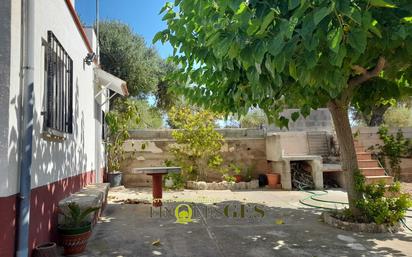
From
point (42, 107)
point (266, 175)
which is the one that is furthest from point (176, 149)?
point (42, 107)

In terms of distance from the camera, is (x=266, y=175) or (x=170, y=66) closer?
(x=266, y=175)

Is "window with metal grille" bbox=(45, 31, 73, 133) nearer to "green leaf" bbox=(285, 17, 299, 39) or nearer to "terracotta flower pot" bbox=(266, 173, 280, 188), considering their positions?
"green leaf" bbox=(285, 17, 299, 39)

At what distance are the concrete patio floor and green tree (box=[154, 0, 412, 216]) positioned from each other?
211 centimetres

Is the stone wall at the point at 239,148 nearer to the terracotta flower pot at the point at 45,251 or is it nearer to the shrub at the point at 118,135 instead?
the shrub at the point at 118,135

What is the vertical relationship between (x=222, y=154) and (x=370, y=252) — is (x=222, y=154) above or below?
above

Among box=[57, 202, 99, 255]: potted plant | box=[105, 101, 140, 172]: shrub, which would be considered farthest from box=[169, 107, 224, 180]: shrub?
box=[57, 202, 99, 255]: potted plant

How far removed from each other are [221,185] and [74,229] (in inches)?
290

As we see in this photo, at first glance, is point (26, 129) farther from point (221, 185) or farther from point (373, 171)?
point (373, 171)

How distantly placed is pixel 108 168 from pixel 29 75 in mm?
8569

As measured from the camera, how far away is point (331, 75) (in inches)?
123

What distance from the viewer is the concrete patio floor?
4527 millimetres

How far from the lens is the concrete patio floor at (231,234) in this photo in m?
4.53

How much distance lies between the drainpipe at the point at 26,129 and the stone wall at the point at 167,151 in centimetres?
862

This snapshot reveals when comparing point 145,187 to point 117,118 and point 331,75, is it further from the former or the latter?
point 331,75
